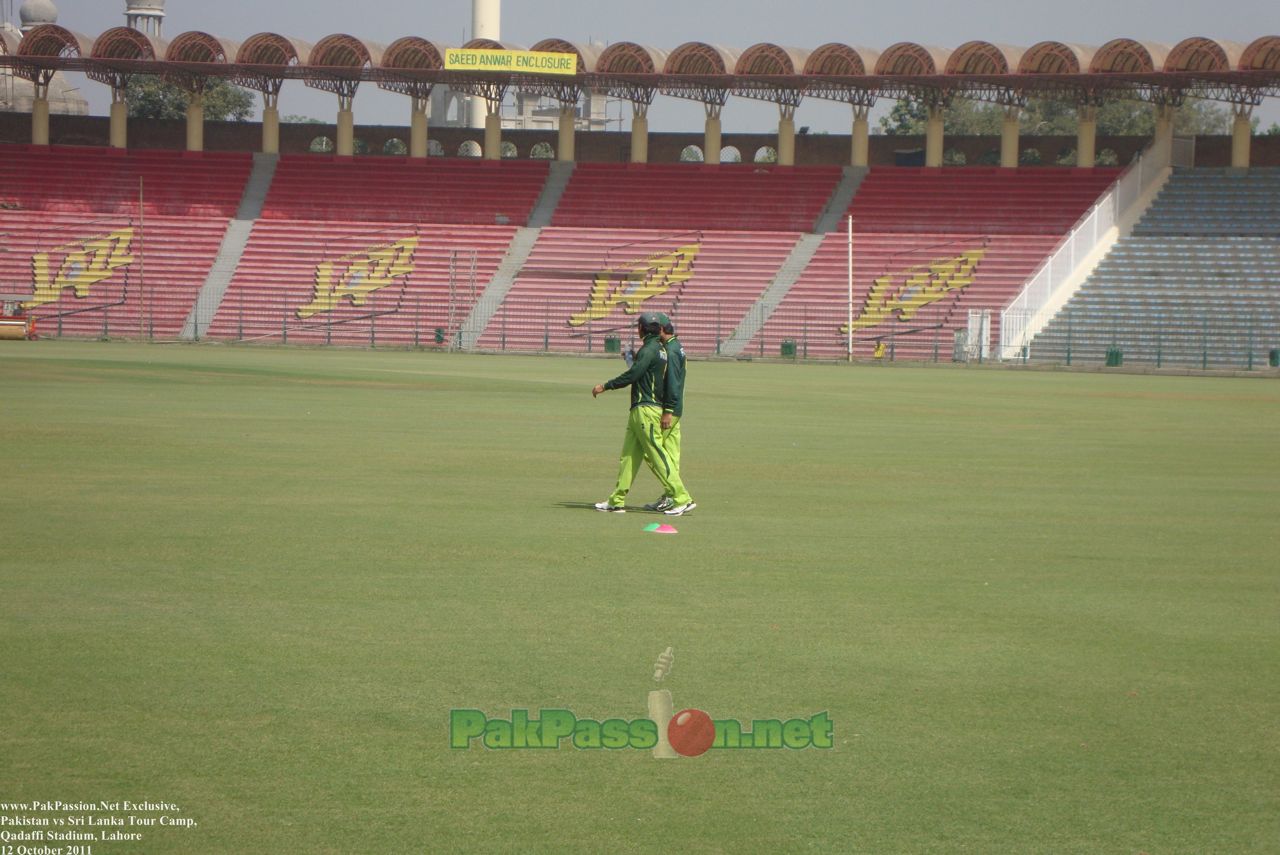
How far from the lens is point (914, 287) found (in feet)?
191

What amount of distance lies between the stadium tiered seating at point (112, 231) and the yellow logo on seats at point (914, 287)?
25.3 metres

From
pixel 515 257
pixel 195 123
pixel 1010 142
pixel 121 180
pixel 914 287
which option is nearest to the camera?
pixel 914 287

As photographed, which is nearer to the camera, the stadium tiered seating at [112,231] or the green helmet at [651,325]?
the green helmet at [651,325]

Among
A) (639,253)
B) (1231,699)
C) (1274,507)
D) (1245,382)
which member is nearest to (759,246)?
(639,253)

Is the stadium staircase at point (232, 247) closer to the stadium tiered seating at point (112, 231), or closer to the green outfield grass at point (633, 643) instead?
the stadium tiered seating at point (112, 231)

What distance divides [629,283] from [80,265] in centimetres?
2122

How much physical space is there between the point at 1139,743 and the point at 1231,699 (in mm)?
1014

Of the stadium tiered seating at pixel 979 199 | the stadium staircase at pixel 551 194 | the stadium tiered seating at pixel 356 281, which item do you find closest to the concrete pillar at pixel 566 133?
the stadium staircase at pixel 551 194

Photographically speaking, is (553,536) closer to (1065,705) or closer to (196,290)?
(1065,705)

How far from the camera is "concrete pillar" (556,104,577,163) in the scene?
68938mm

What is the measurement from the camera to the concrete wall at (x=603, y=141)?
66.5 metres

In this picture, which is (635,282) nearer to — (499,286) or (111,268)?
(499,286)

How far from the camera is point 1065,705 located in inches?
297

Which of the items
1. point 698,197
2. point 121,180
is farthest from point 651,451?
point 121,180
